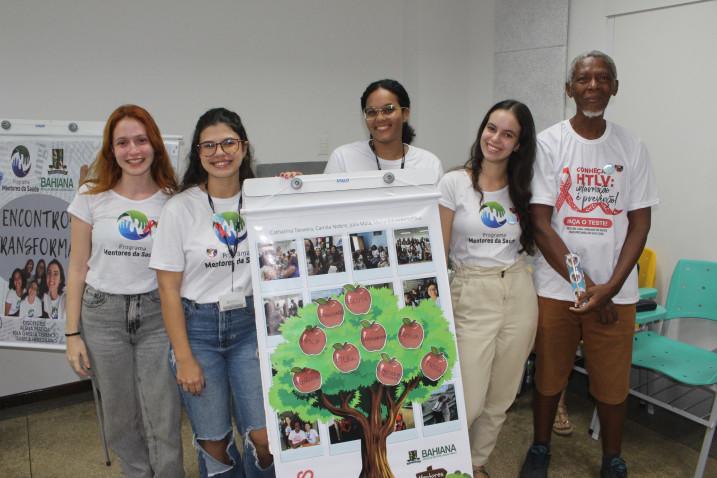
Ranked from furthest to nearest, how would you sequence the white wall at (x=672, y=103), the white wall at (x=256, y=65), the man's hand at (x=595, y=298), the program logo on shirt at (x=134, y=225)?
the white wall at (x=256, y=65)
the white wall at (x=672, y=103)
the man's hand at (x=595, y=298)
the program logo on shirt at (x=134, y=225)

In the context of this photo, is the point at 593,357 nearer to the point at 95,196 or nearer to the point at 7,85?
the point at 95,196

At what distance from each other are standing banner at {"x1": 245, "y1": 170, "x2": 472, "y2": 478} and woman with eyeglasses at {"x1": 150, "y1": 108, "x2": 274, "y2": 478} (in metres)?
0.24

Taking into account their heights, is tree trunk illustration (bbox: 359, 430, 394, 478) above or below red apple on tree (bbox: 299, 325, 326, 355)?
below

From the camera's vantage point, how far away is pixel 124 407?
2068mm

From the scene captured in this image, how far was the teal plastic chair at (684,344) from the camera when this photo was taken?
2.58 meters

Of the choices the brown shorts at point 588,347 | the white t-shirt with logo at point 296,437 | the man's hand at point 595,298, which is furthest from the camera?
the brown shorts at point 588,347

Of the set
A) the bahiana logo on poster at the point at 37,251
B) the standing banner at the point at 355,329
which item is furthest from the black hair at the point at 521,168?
the bahiana logo on poster at the point at 37,251

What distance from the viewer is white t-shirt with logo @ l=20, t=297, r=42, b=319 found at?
109 inches

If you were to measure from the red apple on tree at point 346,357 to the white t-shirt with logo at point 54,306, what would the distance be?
1826mm

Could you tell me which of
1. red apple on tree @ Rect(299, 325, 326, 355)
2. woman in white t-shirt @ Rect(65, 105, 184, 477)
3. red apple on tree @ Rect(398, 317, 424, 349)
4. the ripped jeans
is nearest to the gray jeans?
woman in white t-shirt @ Rect(65, 105, 184, 477)

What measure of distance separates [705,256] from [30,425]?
4.16m

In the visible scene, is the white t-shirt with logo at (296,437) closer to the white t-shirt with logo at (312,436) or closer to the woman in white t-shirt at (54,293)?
the white t-shirt with logo at (312,436)

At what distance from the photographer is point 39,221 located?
2.77 m

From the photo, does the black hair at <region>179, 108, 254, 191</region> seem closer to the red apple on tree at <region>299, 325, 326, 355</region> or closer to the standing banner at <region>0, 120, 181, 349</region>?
the red apple on tree at <region>299, 325, 326, 355</region>
